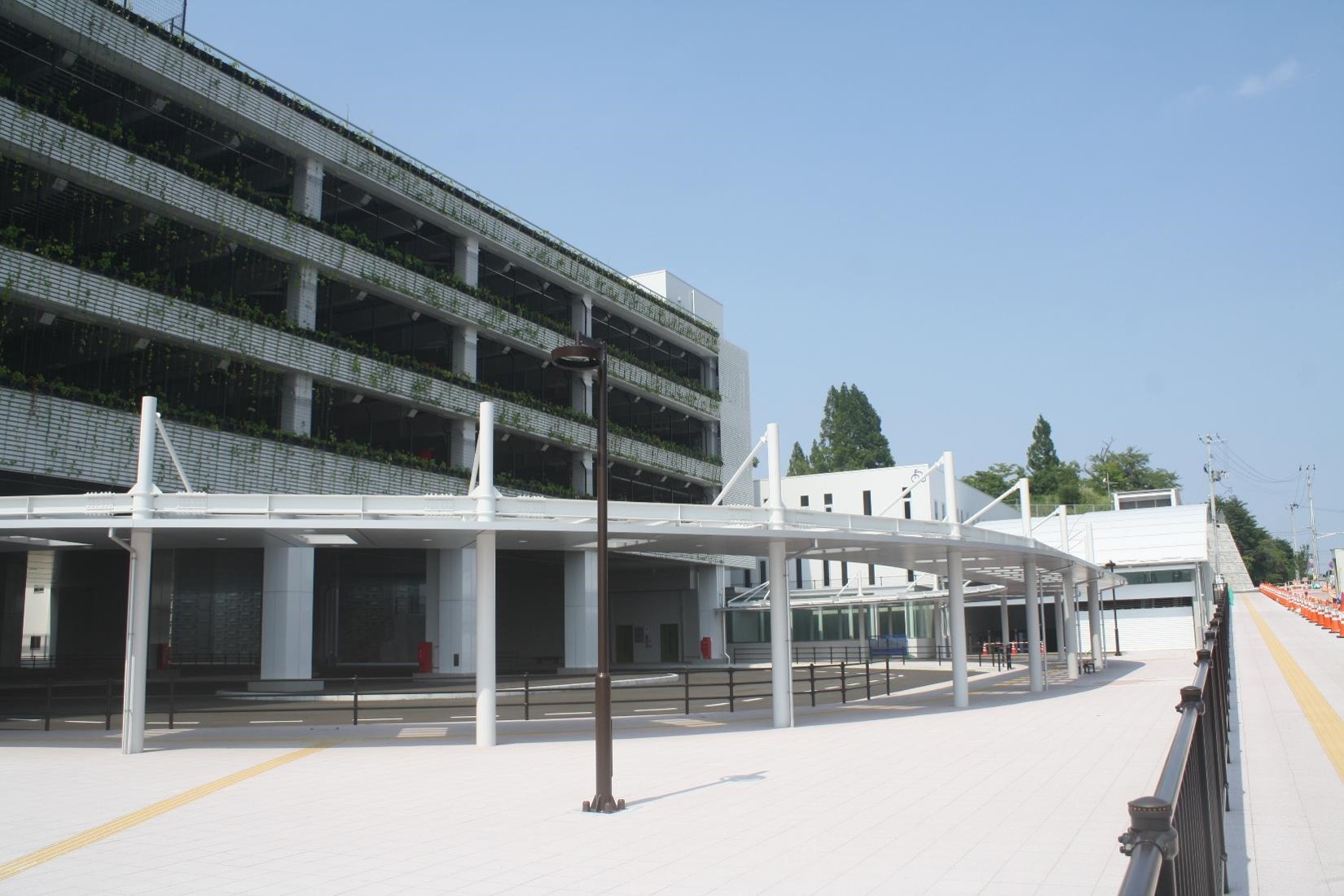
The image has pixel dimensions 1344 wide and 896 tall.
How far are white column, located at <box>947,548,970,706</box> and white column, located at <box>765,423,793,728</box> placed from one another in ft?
15.4

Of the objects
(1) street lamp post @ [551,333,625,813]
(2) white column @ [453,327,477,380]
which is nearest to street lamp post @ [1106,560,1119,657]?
(2) white column @ [453,327,477,380]

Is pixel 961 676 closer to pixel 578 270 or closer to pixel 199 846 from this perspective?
pixel 199 846

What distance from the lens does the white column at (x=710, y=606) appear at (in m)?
52.5

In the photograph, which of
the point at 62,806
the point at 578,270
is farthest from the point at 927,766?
the point at 578,270

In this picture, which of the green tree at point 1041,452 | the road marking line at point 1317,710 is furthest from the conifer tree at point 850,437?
the road marking line at point 1317,710

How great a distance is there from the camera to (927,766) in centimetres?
1312

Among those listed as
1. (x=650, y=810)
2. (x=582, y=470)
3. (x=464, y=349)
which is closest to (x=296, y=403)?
(x=464, y=349)

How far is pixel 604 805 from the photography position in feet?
33.8

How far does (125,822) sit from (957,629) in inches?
691

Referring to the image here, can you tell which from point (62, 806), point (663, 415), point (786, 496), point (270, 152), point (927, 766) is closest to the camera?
point (62, 806)

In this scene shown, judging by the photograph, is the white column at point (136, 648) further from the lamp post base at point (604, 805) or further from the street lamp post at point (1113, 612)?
the street lamp post at point (1113, 612)

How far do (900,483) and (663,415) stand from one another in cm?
1394

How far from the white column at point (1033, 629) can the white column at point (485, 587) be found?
14.4 m

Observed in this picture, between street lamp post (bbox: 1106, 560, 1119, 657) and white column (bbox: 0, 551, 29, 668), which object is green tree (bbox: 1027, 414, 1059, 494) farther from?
white column (bbox: 0, 551, 29, 668)
